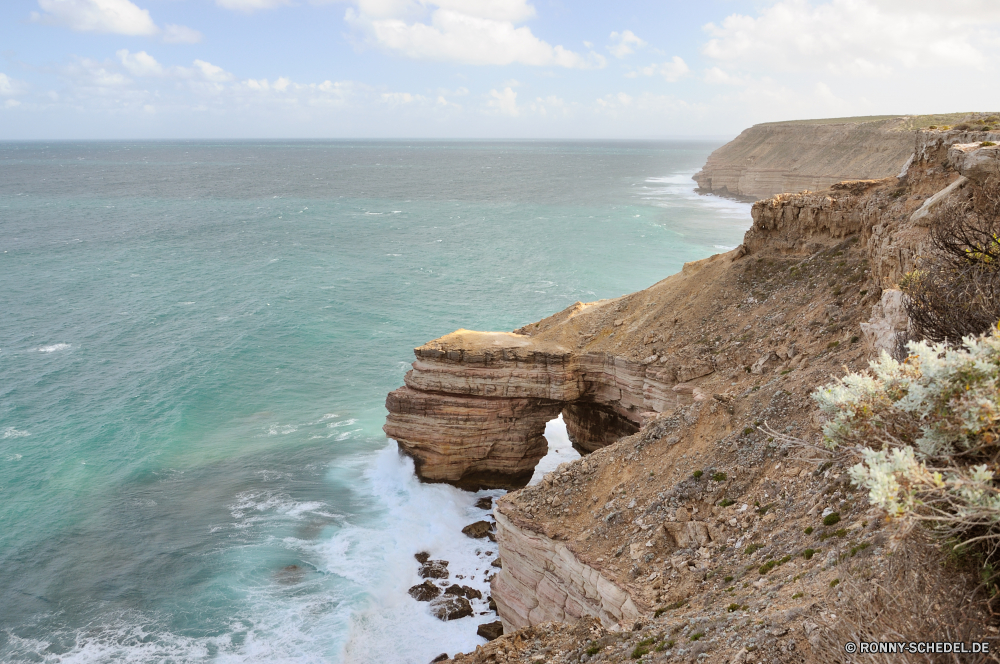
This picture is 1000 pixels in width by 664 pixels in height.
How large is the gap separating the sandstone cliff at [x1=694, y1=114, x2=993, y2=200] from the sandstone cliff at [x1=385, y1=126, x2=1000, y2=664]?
75.7 meters

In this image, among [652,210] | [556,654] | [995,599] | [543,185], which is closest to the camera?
[995,599]

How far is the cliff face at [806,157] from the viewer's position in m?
112

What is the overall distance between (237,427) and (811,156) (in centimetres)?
12256

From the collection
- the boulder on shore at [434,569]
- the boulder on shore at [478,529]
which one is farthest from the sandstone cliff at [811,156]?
the boulder on shore at [434,569]

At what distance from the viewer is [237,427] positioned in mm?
48938

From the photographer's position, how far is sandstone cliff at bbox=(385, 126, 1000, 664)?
1455 centimetres

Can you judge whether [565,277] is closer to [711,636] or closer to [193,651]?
[193,651]

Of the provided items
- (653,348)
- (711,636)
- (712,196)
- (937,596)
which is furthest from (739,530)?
(712,196)

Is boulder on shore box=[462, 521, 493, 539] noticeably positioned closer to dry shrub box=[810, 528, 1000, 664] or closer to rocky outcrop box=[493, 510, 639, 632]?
rocky outcrop box=[493, 510, 639, 632]

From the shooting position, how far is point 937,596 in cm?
1089

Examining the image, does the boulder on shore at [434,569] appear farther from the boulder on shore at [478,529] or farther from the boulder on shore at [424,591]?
the boulder on shore at [478,529]

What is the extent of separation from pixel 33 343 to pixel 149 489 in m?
30.3

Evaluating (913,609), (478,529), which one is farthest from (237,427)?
(913,609)

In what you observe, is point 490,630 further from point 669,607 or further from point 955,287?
point 955,287
